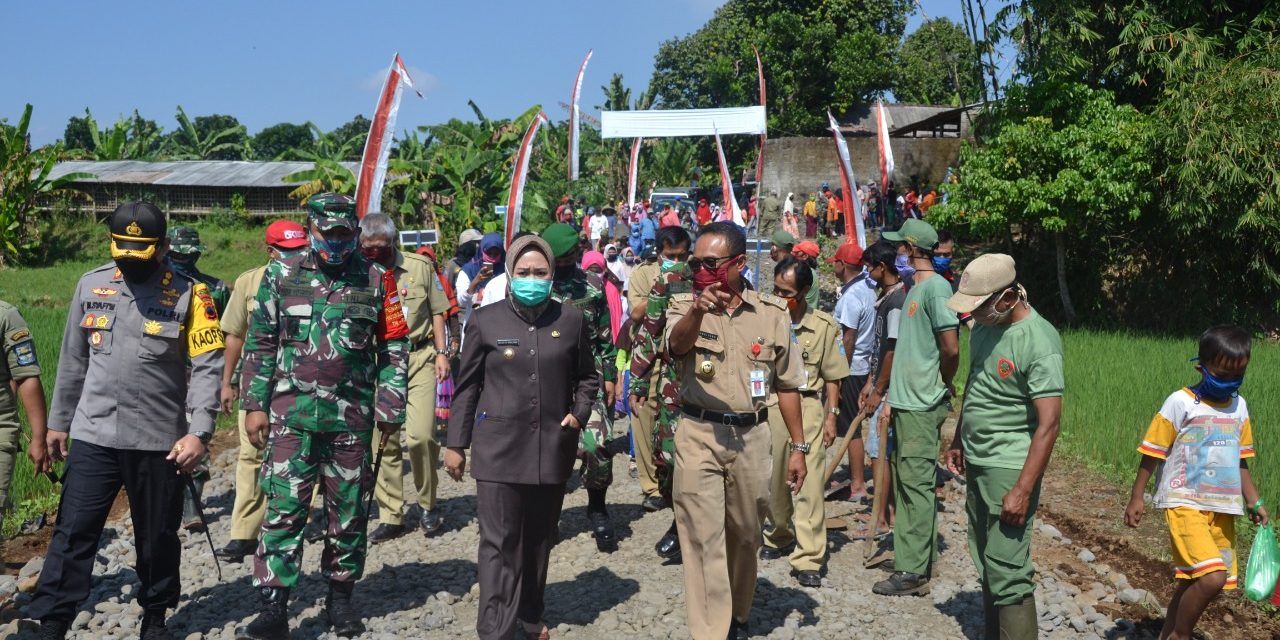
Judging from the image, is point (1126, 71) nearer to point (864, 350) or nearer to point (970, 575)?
point (864, 350)

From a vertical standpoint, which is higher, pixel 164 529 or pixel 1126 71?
pixel 1126 71

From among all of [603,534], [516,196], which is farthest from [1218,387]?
[516,196]

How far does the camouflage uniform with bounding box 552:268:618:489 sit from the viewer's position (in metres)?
5.79

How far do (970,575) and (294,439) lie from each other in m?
4.22

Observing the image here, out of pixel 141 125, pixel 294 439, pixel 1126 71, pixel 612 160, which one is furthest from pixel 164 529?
pixel 141 125

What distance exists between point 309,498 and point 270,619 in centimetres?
60

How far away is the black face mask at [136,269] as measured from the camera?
4.91 meters

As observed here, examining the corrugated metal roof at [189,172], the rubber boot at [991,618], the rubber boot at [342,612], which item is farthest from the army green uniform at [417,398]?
the corrugated metal roof at [189,172]

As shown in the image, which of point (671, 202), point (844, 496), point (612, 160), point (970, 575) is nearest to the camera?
point (970, 575)

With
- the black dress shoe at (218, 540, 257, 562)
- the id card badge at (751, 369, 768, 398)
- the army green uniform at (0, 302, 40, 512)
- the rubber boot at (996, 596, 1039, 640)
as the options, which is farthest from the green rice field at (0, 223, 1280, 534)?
the id card badge at (751, 369, 768, 398)

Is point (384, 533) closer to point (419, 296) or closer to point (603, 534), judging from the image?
point (603, 534)

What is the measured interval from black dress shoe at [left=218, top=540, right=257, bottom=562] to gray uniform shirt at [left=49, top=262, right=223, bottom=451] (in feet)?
5.38

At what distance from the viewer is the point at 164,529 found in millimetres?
4977

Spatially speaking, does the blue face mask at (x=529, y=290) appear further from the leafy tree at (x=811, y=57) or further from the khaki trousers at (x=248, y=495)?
the leafy tree at (x=811, y=57)
